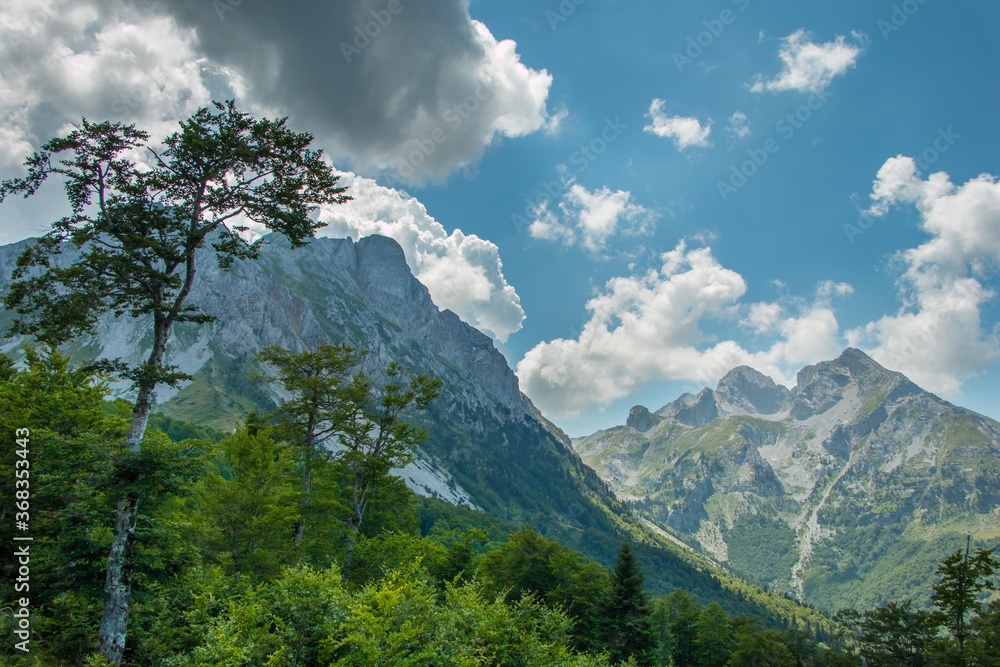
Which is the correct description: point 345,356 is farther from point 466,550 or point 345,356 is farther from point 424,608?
point 466,550

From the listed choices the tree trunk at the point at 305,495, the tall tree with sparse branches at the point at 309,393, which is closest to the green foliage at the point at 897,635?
the tree trunk at the point at 305,495

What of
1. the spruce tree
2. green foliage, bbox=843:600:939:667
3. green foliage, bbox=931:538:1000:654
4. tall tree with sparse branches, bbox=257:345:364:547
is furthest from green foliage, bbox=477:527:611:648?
green foliage, bbox=843:600:939:667

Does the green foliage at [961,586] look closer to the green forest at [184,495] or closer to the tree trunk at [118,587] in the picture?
the green forest at [184,495]

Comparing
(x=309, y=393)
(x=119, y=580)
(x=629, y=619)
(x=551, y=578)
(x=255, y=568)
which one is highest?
(x=309, y=393)

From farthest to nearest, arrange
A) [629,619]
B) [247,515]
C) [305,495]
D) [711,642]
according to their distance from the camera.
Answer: [711,642]
[629,619]
[305,495]
[247,515]

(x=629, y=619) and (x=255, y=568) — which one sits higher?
(x=255, y=568)

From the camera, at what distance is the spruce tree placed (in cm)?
4119

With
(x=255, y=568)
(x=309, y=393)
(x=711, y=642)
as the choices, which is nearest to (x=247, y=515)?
(x=255, y=568)

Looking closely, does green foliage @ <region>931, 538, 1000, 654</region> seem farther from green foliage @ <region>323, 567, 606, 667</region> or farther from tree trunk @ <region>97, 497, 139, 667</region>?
tree trunk @ <region>97, 497, 139, 667</region>

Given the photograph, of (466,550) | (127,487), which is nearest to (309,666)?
(127,487)

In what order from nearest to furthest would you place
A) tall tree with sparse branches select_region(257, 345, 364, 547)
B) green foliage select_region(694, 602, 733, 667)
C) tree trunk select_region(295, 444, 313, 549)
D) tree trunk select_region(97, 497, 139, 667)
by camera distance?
tree trunk select_region(97, 497, 139, 667) < tree trunk select_region(295, 444, 313, 549) < tall tree with sparse branches select_region(257, 345, 364, 547) < green foliage select_region(694, 602, 733, 667)

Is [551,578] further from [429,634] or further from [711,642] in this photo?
[429,634]

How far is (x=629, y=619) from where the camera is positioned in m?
41.6

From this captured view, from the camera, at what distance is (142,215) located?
16500mm
